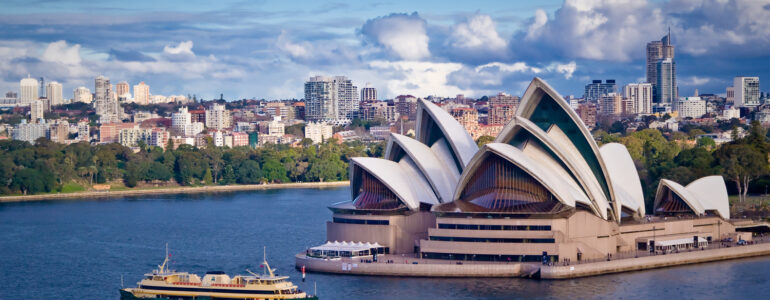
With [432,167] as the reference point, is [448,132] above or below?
above

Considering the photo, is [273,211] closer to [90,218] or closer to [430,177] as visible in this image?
[90,218]

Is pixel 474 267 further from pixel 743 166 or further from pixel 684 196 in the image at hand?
pixel 743 166

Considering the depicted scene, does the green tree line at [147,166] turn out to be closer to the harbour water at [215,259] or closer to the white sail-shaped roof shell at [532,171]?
the harbour water at [215,259]

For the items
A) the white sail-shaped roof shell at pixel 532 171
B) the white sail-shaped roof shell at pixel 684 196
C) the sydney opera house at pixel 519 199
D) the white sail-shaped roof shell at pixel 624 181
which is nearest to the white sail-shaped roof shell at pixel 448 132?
the sydney opera house at pixel 519 199

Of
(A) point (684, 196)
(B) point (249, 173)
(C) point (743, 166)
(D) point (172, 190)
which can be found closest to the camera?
(A) point (684, 196)

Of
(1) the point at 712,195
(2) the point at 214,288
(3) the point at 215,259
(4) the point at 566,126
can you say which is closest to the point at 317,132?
(1) the point at 712,195
